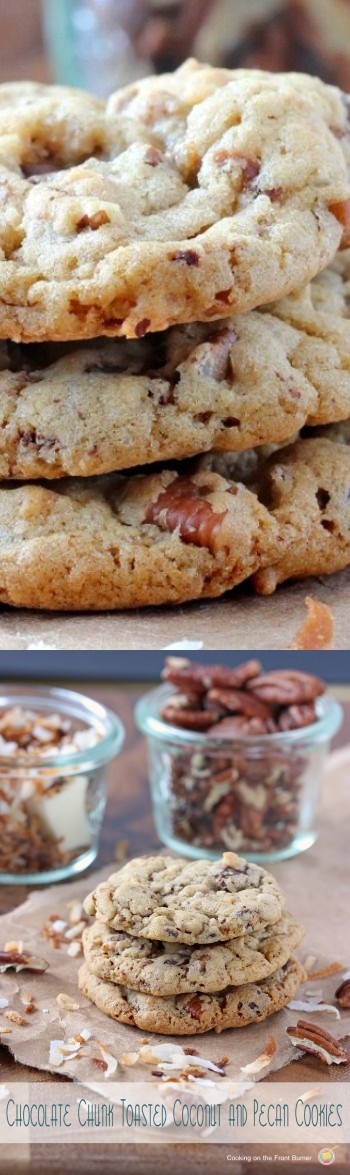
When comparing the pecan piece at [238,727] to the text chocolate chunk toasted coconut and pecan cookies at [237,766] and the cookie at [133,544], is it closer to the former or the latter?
the text chocolate chunk toasted coconut and pecan cookies at [237,766]

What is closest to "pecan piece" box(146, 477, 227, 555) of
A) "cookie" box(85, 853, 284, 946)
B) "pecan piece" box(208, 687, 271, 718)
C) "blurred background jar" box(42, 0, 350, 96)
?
"cookie" box(85, 853, 284, 946)

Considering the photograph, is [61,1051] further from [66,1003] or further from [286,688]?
[286,688]

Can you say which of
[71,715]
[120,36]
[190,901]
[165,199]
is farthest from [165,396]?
[120,36]

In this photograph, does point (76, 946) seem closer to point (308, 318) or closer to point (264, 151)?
point (308, 318)

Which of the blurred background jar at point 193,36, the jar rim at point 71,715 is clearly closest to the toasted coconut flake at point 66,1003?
the jar rim at point 71,715

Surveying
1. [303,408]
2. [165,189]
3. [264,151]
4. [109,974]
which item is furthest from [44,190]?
[109,974]

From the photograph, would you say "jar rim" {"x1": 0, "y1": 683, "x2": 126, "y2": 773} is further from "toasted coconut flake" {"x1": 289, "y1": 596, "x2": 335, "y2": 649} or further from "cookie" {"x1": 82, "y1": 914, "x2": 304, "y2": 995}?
"toasted coconut flake" {"x1": 289, "y1": 596, "x2": 335, "y2": 649}

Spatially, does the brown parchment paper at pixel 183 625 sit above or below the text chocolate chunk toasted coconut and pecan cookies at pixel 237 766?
above
